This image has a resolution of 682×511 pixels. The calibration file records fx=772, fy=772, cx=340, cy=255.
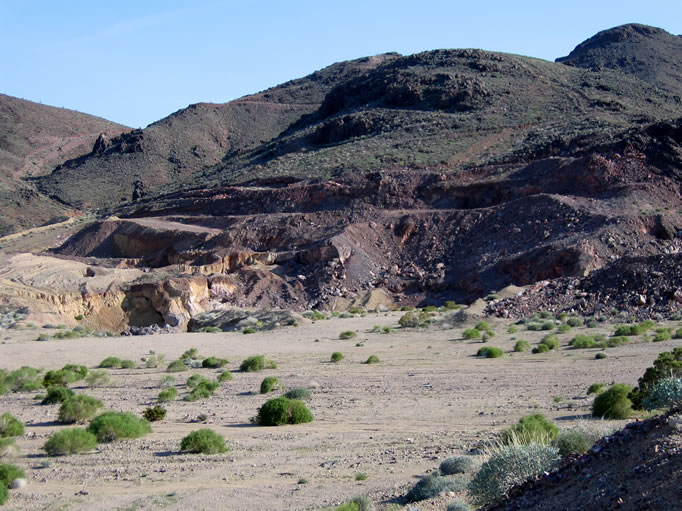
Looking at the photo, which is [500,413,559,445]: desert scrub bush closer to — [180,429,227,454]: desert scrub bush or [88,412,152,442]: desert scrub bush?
[180,429,227,454]: desert scrub bush

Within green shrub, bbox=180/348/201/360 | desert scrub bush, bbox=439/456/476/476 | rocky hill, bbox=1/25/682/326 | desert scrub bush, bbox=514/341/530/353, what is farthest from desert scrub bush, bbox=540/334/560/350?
desert scrub bush, bbox=439/456/476/476

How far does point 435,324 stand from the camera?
95.1 ft

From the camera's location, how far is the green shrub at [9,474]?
10.2 meters

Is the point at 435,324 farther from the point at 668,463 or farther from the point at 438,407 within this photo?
the point at 668,463

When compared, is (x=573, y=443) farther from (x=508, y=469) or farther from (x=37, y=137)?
(x=37, y=137)

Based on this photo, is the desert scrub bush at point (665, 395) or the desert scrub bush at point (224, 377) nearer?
the desert scrub bush at point (665, 395)

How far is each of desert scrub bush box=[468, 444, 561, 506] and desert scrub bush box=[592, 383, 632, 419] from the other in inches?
197

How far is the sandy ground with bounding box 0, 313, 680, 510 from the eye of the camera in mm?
9430

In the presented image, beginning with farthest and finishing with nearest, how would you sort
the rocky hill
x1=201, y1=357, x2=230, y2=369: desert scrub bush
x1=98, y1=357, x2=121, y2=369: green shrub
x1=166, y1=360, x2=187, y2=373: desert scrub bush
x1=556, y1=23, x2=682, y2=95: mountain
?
x1=556, y1=23, x2=682, y2=95: mountain
the rocky hill
x1=98, y1=357, x2=121, y2=369: green shrub
x1=201, y1=357, x2=230, y2=369: desert scrub bush
x1=166, y1=360, x2=187, y2=373: desert scrub bush

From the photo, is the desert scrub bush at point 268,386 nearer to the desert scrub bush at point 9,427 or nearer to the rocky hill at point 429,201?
the desert scrub bush at point 9,427

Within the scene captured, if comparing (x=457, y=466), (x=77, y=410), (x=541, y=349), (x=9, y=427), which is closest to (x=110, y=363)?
(x=77, y=410)

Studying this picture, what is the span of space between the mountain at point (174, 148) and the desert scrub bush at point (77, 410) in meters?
67.2

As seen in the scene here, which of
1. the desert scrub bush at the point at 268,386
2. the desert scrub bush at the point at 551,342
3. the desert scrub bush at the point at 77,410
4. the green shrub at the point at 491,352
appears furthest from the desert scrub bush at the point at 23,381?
the desert scrub bush at the point at 551,342

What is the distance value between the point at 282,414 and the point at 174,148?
97319mm
